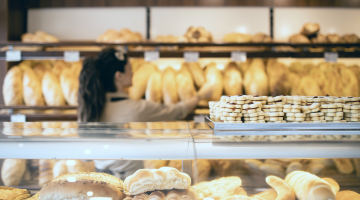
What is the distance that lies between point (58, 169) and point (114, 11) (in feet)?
7.85

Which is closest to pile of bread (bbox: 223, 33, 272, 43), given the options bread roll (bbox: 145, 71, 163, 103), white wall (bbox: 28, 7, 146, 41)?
bread roll (bbox: 145, 71, 163, 103)

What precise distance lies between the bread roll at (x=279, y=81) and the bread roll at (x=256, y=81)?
0.17ft

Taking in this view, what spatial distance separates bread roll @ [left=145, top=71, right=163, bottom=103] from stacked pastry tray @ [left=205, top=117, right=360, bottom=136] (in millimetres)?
1612

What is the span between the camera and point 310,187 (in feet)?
2.67

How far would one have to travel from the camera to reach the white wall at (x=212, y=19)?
2920 millimetres

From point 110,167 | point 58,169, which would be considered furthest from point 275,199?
point 58,169

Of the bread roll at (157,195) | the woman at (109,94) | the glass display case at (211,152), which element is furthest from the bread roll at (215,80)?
the bread roll at (157,195)

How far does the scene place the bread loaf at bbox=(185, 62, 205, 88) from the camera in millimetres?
2570

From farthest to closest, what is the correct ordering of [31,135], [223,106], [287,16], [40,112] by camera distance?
[287,16] < [40,112] < [223,106] < [31,135]

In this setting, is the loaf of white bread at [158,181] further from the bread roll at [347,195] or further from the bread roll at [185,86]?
the bread roll at [185,86]

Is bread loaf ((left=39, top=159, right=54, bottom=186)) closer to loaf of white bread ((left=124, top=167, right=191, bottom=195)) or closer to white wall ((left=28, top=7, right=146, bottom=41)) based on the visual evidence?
loaf of white bread ((left=124, top=167, right=191, bottom=195))

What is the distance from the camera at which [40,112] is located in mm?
2436

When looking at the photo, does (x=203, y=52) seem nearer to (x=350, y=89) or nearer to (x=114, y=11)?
(x=114, y=11)

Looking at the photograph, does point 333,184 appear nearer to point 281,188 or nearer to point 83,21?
point 281,188
